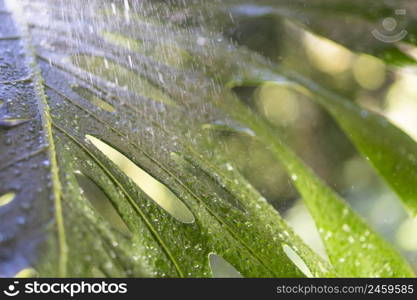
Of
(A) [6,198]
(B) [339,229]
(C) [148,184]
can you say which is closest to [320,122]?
(B) [339,229]

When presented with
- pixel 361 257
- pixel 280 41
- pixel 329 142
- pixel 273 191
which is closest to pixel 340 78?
pixel 329 142

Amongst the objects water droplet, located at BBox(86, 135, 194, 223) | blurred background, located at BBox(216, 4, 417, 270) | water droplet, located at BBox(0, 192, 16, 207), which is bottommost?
blurred background, located at BBox(216, 4, 417, 270)

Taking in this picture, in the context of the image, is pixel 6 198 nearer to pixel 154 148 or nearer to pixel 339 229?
pixel 154 148

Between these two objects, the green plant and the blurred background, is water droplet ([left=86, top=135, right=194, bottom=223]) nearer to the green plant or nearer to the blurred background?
the green plant

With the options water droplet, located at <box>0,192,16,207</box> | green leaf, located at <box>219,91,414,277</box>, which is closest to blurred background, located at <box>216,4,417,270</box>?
green leaf, located at <box>219,91,414,277</box>

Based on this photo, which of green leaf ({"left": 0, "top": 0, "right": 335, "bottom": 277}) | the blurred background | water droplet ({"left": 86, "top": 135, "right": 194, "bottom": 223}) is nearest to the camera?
green leaf ({"left": 0, "top": 0, "right": 335, "bottom": 277})

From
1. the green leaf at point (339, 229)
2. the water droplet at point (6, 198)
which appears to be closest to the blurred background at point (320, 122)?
the green leaf at point (339, 229)

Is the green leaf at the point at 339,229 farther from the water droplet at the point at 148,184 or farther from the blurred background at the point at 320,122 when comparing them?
the water droplet at the point at 148,184

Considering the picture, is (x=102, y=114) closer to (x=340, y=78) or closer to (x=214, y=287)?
(x=214, y=287)

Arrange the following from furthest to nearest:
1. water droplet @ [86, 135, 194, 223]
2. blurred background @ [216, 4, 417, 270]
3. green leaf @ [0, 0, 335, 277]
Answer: blurred background @ [216, 4, 417, 270], water droplet @ [86, 135, 194, 223], green leaf @ [0, 0, 335, 277]
